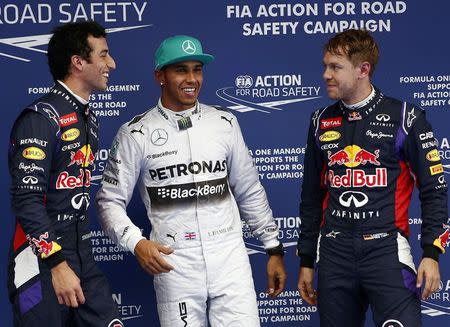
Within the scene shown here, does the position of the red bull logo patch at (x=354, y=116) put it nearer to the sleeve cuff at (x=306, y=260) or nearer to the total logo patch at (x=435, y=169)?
the total logo patch at (x=435, y=169)

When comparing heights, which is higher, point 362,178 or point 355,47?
point 355,47

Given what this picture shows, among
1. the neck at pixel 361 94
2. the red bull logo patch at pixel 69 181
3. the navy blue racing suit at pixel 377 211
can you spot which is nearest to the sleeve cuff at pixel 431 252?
the navy blue racing suit at pixel 377 211

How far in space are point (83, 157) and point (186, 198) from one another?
0.44m

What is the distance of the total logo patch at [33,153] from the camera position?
9.00ft

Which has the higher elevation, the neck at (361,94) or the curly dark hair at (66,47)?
the curly dark hair at (66,47)

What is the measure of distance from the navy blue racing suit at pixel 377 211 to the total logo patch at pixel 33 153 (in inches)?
41.6

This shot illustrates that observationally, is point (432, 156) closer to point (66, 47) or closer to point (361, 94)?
point (361, 94)

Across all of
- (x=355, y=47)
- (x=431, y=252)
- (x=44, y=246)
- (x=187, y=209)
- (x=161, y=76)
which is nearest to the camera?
(x=44, y=246)

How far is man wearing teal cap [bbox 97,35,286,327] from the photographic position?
310cm

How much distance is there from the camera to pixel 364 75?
9.89 ft

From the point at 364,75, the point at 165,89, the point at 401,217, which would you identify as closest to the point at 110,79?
the point at 165,89

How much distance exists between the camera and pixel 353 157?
2.96 metres

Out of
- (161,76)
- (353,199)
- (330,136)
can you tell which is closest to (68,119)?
(161,76)

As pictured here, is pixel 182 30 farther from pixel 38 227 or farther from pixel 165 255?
pixel 38 227
